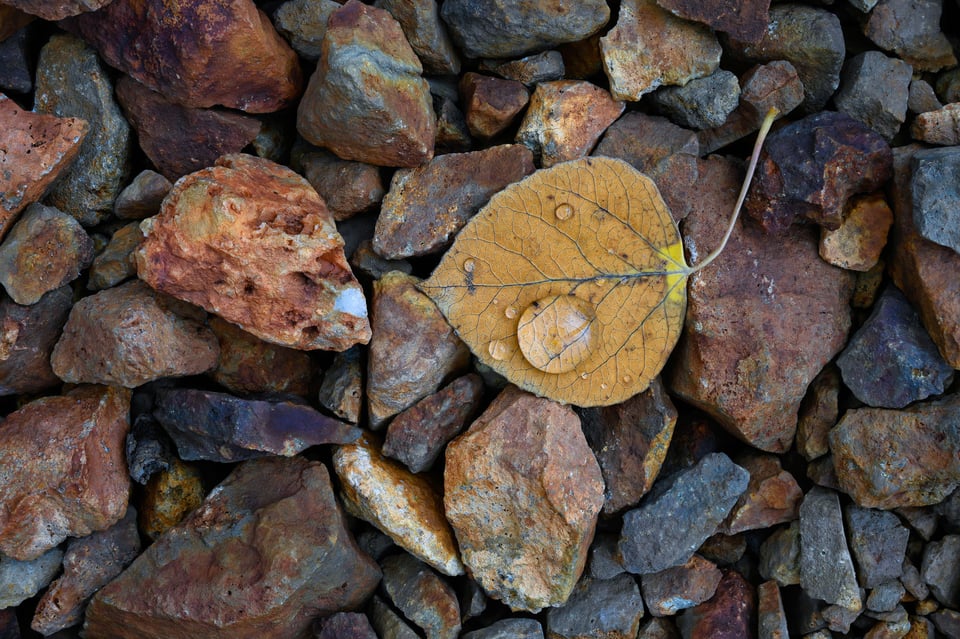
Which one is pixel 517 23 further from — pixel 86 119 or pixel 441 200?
pixel 86 119

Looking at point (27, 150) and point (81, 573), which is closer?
point (27, 150)

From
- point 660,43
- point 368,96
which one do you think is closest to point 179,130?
point 368,96

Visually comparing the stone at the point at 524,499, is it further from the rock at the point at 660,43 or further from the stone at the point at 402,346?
the rock at the point at 660,43

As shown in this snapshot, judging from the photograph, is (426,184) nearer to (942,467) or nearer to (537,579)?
(537,579)

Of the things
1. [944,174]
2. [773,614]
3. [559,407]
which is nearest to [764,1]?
[944,174]

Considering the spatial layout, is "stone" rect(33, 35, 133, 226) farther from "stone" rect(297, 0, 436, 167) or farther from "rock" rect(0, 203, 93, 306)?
"stone" rect(297, 0, 436, 167)

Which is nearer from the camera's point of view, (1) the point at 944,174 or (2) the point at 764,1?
(1) the point at 944,174

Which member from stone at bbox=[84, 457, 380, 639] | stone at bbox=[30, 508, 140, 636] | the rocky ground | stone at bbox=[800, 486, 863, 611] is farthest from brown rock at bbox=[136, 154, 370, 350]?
stone at bbox=[800, 486, 863, 611]
